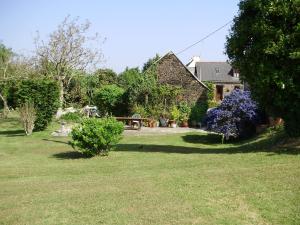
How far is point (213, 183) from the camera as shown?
31.6 ft

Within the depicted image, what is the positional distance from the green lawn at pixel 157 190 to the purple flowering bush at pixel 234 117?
833cm

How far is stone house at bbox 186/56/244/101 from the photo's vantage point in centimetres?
5422

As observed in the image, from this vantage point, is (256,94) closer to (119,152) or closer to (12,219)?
(119,152)

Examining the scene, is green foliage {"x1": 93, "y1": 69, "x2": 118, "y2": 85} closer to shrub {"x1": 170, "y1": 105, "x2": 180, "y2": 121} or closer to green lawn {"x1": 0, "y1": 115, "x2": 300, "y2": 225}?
shrub {"x1": 170, "y1": 105, "x2": 180, "y2": 121}

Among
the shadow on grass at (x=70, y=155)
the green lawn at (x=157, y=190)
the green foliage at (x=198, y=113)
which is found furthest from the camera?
the green foliage at (x=198, y=113)

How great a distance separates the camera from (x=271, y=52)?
12.9m

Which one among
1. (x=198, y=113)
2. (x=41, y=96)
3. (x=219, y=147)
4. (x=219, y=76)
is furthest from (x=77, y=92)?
(x=219, y=147)

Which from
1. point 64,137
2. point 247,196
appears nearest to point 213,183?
point 247,196

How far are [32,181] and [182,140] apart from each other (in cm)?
1355

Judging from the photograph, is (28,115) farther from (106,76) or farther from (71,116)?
(106,76)

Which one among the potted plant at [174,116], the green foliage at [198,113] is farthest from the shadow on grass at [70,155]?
the green foliage at [198,113]

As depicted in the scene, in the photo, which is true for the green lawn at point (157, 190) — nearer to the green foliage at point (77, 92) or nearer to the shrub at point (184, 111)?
the shrub at point (184, 111)

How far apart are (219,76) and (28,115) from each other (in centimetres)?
3372

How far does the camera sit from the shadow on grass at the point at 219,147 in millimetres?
14387
